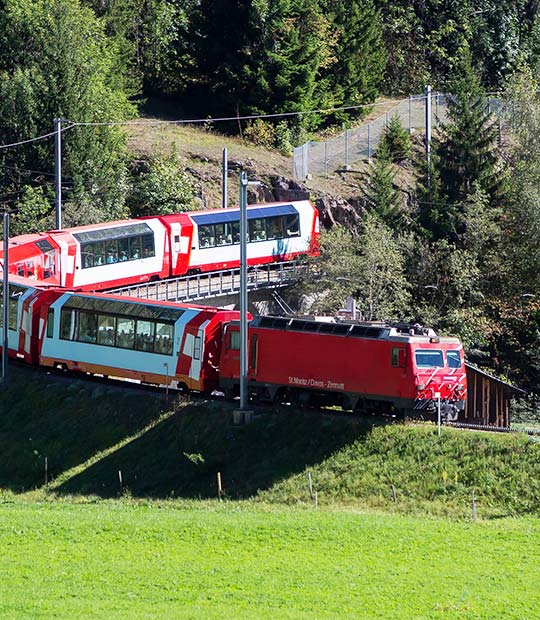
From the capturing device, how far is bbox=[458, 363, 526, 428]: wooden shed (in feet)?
152

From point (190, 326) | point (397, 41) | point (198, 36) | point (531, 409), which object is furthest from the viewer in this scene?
point (397, 41)

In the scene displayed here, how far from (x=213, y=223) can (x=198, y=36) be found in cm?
3197

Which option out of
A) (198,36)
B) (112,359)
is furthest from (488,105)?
(112,359)

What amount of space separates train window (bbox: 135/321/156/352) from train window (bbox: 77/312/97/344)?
8.57 ft

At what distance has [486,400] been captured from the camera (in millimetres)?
46625

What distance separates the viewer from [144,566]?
1207 inches

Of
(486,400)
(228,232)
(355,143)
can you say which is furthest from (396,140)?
(486,400)

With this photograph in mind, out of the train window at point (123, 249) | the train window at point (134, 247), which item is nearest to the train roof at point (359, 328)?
the train window at point (123, 249)

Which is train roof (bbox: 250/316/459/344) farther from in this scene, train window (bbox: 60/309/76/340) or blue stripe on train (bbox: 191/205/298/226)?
blue stripe on train (bbox: 191/205/298/226)

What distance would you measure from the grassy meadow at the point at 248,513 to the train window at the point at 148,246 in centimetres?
1237

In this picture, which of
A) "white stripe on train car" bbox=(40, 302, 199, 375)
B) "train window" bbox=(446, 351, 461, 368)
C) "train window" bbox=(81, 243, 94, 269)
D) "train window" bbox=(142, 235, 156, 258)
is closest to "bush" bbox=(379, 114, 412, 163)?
"train window" bbox=(142, 235, 156, 258)

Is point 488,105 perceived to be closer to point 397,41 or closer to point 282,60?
point 282,60

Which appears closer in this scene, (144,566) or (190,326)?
(144,566)

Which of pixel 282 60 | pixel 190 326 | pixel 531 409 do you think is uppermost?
pixel 282 60
